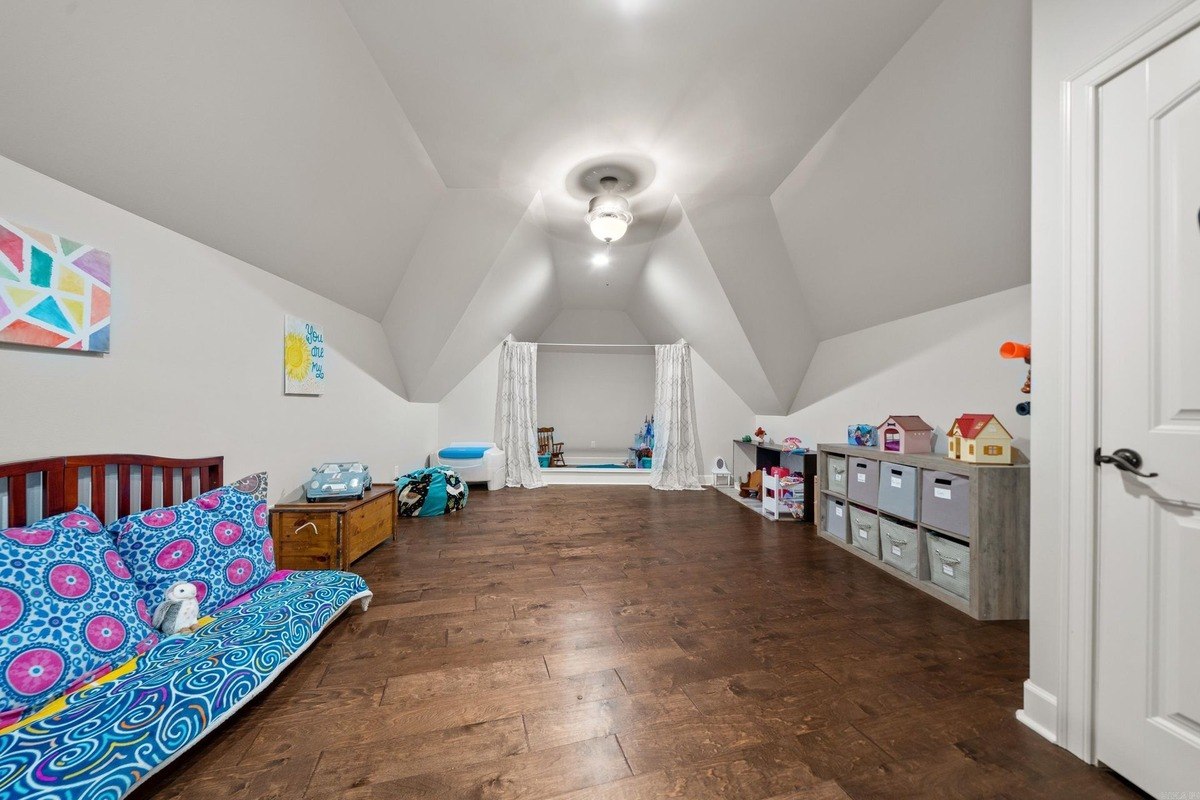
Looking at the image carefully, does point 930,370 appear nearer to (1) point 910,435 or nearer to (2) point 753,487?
(1) point 910,435

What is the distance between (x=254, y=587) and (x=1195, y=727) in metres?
3.30

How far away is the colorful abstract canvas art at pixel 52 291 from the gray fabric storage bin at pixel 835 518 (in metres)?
4.36

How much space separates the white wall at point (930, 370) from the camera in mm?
2525

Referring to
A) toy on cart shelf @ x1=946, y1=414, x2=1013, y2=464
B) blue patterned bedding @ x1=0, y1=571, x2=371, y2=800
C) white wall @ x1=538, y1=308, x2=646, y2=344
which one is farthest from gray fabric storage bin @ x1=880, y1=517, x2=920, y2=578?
white wall @ x1=538, y1=308, x2=646, y2=344

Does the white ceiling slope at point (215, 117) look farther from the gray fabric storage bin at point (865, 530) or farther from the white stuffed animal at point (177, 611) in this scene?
the gray fabric storage bin at point (865, 530)

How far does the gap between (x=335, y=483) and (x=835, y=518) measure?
12.3 ft

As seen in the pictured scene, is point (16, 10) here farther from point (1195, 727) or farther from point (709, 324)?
point (709, 324)

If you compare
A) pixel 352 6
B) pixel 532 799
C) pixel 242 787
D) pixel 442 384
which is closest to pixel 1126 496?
pixel 532 799

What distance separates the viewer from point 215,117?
1.80 metres

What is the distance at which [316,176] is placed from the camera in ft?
7.89

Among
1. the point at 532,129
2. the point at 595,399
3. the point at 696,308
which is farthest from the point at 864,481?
the point at 595,399

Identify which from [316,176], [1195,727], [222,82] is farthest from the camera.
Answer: [316,176]

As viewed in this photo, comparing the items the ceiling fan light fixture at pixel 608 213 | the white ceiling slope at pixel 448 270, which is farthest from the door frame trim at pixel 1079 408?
the white ceiling slope at pixel 448 270

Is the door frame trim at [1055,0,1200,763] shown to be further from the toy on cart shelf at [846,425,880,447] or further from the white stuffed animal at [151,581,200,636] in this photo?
the white stuffed animal at [151,581,200,636]
